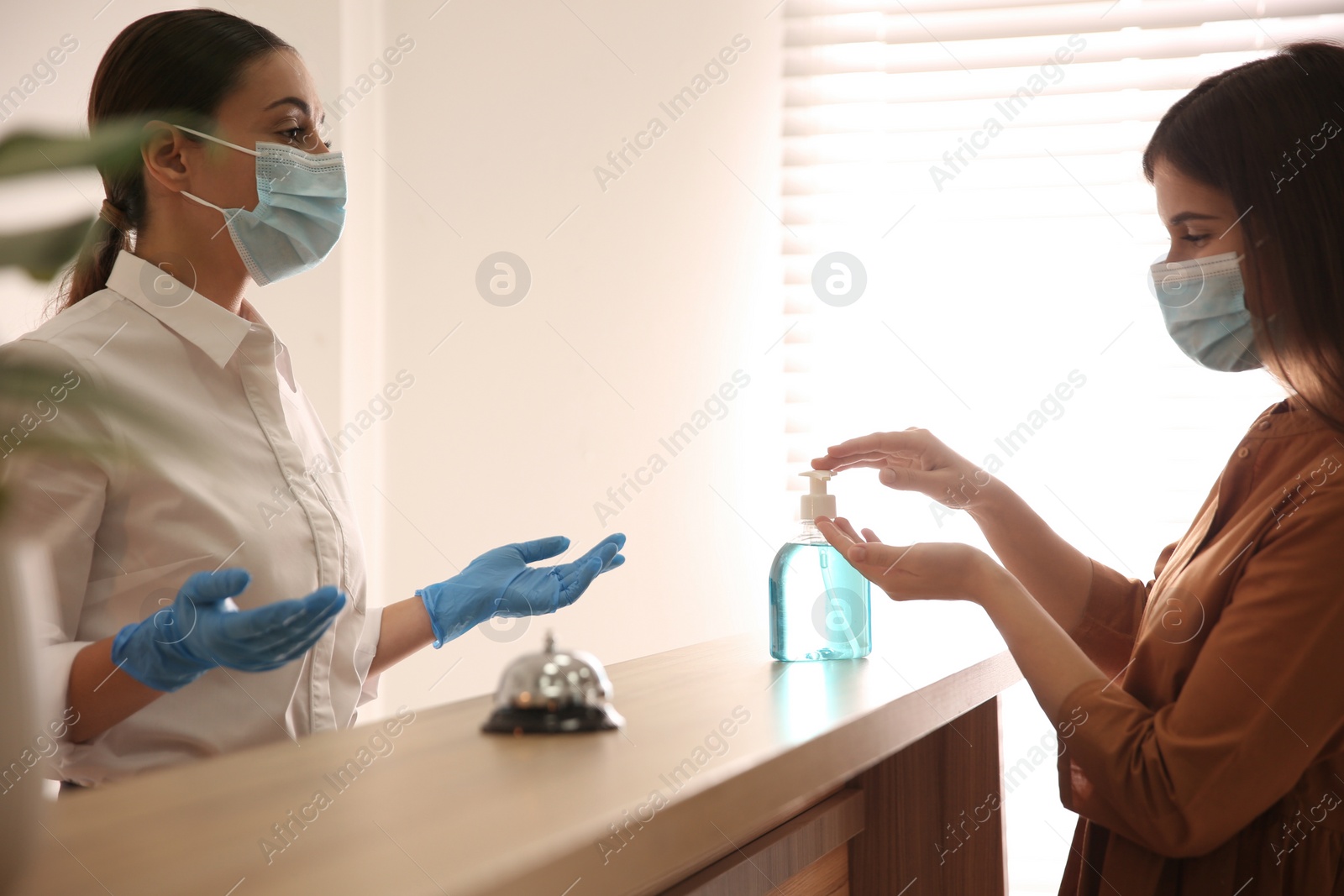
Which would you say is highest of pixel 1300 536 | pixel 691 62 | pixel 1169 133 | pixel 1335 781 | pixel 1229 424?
pixel 691 62

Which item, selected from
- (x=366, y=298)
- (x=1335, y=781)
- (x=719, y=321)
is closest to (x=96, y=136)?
(x=1335, y=781)

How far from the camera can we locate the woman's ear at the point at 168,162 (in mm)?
1170

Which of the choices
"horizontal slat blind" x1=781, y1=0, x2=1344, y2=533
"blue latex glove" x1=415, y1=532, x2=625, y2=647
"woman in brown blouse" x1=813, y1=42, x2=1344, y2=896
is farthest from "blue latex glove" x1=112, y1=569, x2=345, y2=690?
"horizontal slat blind" x1=781, y1=0, x2=1344, y2=533

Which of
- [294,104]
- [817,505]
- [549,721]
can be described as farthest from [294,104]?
[549,721]

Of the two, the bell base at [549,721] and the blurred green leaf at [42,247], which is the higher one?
the blurred green leaf at [42,247]

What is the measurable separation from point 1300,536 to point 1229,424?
1230 mm

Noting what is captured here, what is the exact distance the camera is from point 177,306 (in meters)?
1.11

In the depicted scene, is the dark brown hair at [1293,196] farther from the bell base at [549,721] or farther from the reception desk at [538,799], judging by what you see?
the bell base at [549,721]

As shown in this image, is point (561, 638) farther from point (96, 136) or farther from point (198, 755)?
point (96, 136)

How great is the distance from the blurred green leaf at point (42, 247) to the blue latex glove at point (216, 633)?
39 centimetres

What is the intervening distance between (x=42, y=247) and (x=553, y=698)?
0.44m

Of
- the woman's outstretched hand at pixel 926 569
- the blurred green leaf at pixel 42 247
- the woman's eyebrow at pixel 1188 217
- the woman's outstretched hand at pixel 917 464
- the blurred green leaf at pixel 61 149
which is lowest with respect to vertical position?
the woman's outstretched hand at pixel 926 569

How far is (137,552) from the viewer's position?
0.99 m

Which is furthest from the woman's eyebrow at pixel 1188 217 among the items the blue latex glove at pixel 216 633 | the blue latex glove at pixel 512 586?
the blue latex glove at pixel 216 633
